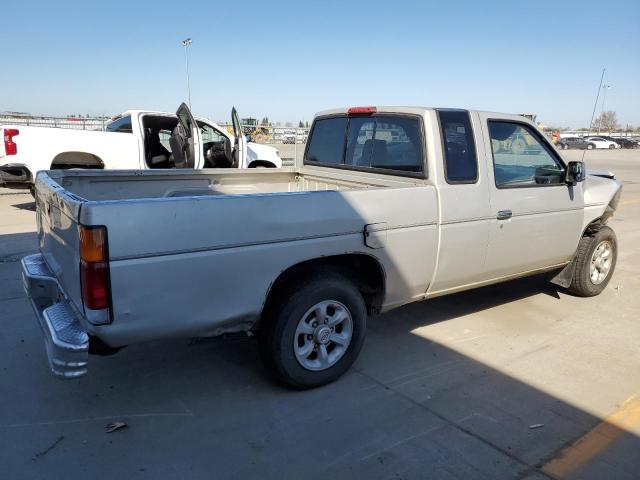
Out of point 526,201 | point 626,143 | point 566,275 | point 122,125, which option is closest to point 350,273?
point 526,201

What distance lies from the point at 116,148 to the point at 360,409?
7574 millimetres

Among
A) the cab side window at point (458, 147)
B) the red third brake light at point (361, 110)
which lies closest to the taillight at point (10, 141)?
the red third brake light at point (361, 110)

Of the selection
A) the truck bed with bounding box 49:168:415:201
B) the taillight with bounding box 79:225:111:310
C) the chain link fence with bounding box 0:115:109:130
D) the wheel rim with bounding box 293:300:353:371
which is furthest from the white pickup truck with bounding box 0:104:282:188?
the chain link fence with bounding box 0:115:109:130

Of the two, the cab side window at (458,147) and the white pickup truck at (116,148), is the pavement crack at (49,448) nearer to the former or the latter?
the cab side window at (458,147)

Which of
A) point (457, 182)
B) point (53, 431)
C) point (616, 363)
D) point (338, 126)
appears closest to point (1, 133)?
point (338, 126)

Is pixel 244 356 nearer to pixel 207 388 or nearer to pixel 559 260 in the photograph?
pixel 207 388

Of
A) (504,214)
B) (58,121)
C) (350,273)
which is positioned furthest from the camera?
(58,121)

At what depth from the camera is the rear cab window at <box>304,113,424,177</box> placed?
3.92m

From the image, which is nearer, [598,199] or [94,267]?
[94,267]

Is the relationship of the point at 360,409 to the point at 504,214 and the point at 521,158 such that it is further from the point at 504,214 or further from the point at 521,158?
the point at 521,158

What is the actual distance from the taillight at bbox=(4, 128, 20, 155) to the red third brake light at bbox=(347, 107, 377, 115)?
664 cm

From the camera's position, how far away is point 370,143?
14.2 ft

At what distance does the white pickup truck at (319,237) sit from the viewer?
2.58 metres

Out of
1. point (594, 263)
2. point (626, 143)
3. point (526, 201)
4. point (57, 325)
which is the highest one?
point (626, 143)
